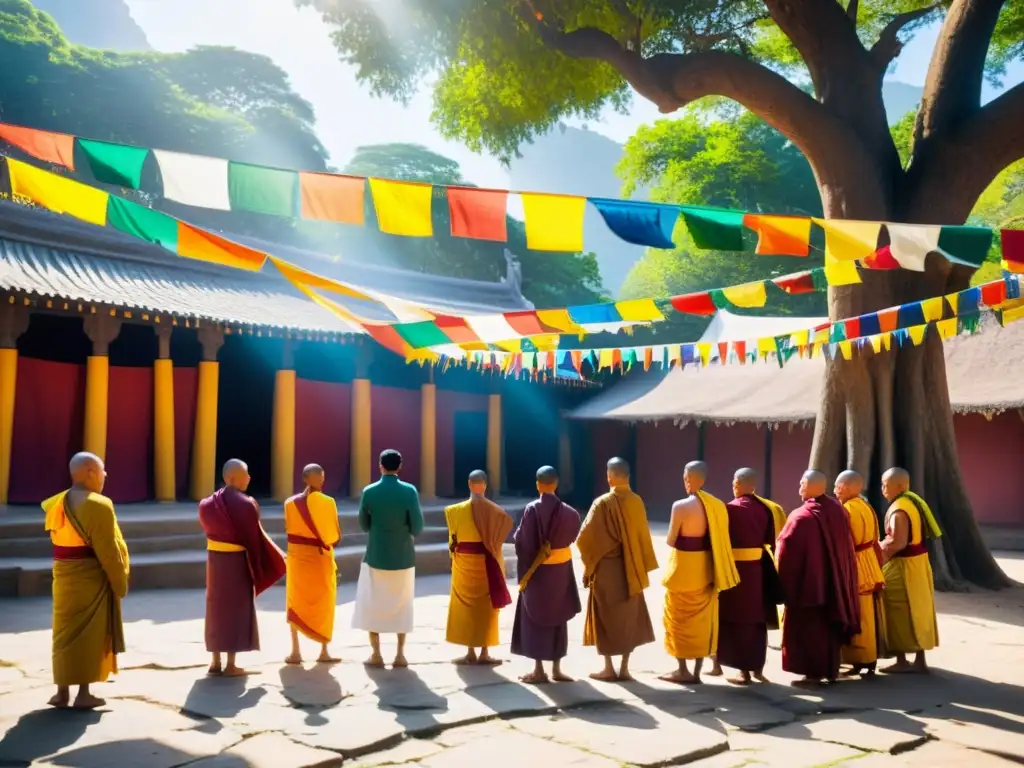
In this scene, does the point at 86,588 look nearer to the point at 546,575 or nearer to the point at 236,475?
the point at 236,475


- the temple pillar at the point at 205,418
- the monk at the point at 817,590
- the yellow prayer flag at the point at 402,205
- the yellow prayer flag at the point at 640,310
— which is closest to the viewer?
the yellow prayer flag at the point at 402,205

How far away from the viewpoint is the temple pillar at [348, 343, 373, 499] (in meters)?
16.0

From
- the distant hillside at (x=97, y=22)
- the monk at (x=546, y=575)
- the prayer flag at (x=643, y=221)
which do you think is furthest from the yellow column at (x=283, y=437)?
the distant hillside at (x=97, y=22)

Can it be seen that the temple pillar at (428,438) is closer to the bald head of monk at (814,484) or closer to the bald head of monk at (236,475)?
the bald head of monk at (236,475)

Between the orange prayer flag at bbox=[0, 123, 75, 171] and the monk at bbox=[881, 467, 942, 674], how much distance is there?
581 cm

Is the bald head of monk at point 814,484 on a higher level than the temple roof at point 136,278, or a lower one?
lower

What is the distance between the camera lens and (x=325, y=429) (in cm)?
1631

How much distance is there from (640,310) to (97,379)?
7862mm

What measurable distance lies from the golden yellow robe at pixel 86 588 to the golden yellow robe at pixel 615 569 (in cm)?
291

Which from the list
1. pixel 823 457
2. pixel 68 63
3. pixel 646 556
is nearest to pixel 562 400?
pixel 823 457

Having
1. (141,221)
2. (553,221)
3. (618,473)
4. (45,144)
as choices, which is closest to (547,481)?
(618,473)

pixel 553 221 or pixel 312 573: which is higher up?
pixel 553 221

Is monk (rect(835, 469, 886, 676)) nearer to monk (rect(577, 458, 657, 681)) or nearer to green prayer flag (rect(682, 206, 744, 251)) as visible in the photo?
monk (rect(577, 458, 657, 681))

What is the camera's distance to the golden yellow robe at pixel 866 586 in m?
6.66
